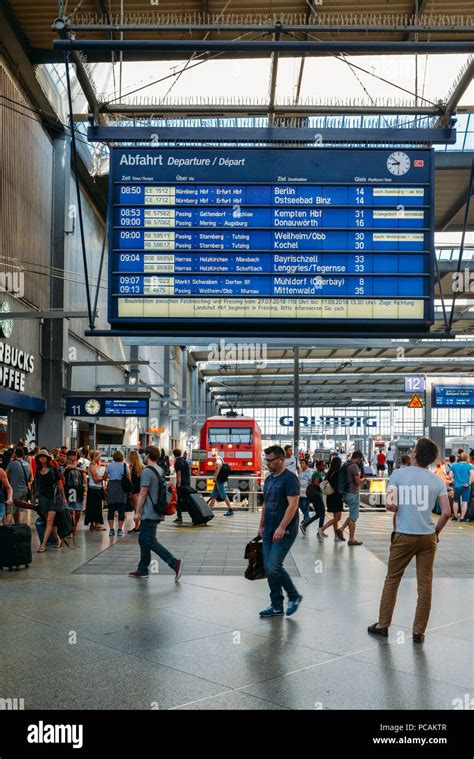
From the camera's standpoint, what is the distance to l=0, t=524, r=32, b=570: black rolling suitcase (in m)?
10.1

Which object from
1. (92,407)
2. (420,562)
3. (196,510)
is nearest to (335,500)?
(196,510)

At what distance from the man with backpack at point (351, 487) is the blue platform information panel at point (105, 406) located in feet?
38.8

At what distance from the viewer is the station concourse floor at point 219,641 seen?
5.17m

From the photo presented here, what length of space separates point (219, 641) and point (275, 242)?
191 inches

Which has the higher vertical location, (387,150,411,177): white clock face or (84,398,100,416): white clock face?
(387,150,411,177): white clock face

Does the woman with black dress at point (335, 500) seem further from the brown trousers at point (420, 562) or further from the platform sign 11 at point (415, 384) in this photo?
the platform sign 11 at point (415, 384)

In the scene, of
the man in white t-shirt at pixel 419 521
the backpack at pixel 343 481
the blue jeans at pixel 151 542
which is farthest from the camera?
the backpack at pixel 343 481

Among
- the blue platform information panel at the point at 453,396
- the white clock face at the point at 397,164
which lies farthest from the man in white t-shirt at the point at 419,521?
the blue platform information panel at the point at 453,396

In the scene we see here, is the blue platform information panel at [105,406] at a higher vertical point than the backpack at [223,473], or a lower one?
higher

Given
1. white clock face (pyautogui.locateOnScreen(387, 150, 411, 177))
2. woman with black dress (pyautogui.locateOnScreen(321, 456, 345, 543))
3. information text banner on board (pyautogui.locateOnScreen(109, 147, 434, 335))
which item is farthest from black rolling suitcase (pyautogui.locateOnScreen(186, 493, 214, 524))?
white clock face (pyautogui.locateOnScreen(387, 150, 411, 177))

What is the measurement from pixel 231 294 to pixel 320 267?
116 cm

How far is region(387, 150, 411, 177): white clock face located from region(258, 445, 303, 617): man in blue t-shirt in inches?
159

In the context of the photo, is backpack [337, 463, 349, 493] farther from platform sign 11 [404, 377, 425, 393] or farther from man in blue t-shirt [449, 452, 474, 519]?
platform sign 11 [404, 377, 425, 393]
